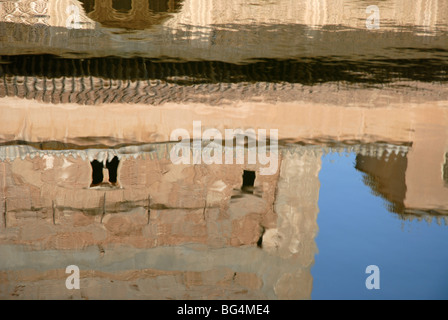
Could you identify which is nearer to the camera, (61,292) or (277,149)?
(61,292)

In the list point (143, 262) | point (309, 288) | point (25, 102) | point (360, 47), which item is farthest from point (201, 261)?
point (360, 47)

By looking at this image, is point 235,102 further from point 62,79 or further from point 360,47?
point 360,47

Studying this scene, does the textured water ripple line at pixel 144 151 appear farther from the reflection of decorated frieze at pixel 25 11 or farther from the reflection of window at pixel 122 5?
the reflection of window at pixel 122 5

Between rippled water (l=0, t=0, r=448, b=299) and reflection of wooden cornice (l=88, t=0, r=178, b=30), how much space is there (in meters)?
0.20

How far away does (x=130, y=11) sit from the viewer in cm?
335

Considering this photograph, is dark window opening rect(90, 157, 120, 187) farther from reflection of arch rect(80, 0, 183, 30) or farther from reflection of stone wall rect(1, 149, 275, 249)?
reflection of arch rect(80, 0, 183, 30)

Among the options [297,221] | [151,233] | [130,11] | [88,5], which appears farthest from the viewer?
[88,5]

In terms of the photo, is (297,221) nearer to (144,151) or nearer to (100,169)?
(144,151)

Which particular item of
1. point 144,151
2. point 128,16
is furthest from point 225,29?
point 144,151

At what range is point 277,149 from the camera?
1783 mm

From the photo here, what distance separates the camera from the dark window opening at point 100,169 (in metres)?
1.74

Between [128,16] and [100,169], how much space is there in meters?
1.61

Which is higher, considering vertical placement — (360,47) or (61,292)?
(360,47)

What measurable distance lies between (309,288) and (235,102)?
89 centimetres
